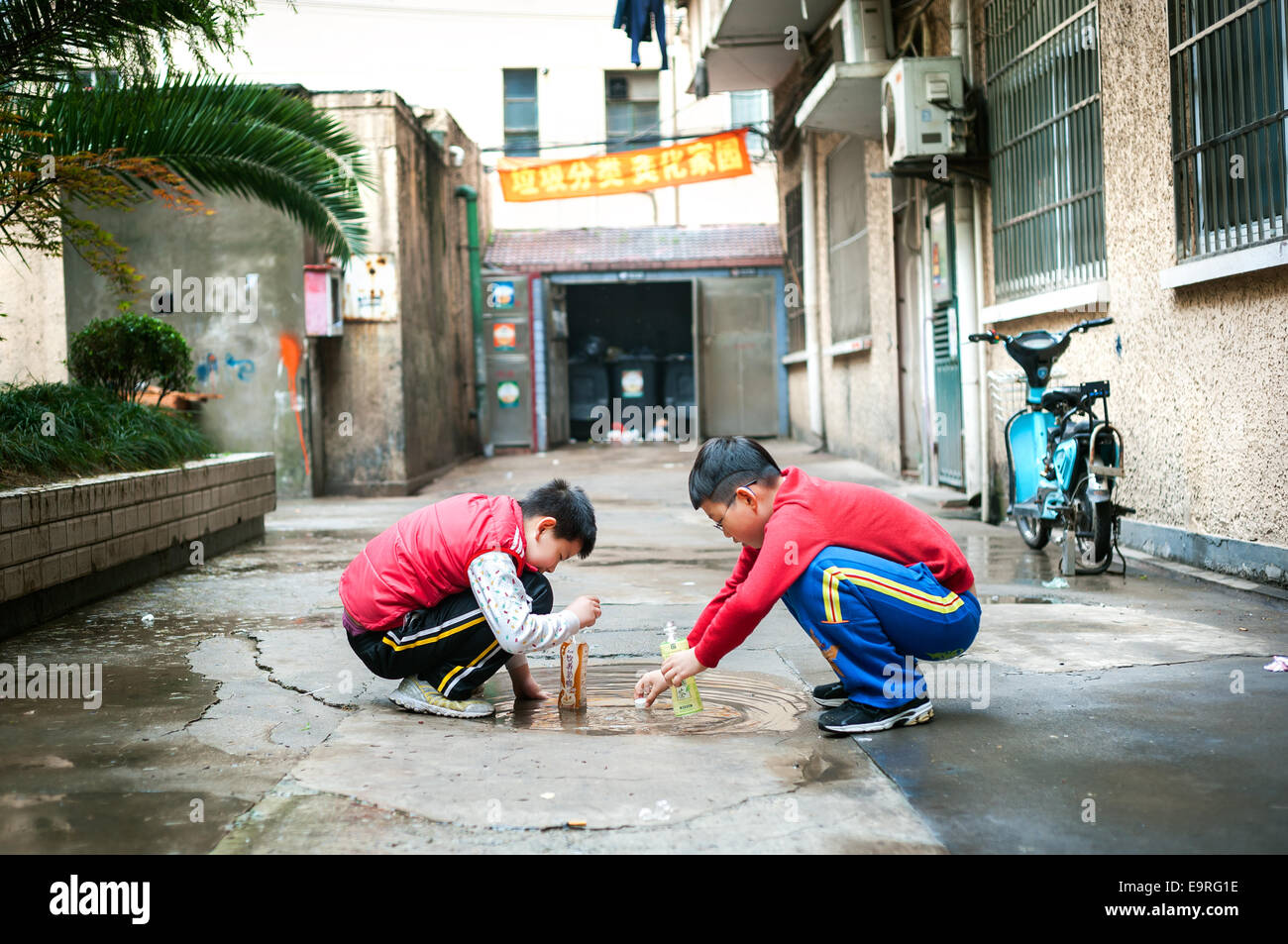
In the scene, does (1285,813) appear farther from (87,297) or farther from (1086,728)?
(87,297)

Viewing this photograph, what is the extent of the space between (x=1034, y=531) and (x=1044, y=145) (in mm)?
2565

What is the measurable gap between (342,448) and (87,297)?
2762 millimetres

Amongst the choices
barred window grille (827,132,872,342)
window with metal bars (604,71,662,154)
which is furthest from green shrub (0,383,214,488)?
window with metal bars (604,71,662,154)

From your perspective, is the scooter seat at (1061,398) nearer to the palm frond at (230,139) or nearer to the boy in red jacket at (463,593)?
the boy in red jacket at (463,593)

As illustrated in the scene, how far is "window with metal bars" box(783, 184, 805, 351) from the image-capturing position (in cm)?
1603

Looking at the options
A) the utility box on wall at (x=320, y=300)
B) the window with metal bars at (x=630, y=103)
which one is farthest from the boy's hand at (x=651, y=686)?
the window with metal bars at (x=630, y=103)

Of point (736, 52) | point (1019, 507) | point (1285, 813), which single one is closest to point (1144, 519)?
point (1019, 507)

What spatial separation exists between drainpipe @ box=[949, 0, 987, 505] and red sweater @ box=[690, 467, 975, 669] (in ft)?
17.9

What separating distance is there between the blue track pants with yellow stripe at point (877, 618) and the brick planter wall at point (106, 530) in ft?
10.8

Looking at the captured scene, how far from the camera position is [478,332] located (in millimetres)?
16797

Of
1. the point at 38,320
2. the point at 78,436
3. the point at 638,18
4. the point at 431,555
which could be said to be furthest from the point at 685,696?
the point at 638,18

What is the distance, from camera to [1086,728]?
3.11 meters

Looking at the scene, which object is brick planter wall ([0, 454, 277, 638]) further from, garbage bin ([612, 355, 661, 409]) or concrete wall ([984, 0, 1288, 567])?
garbage bin ([612, 355, 661, 409])
